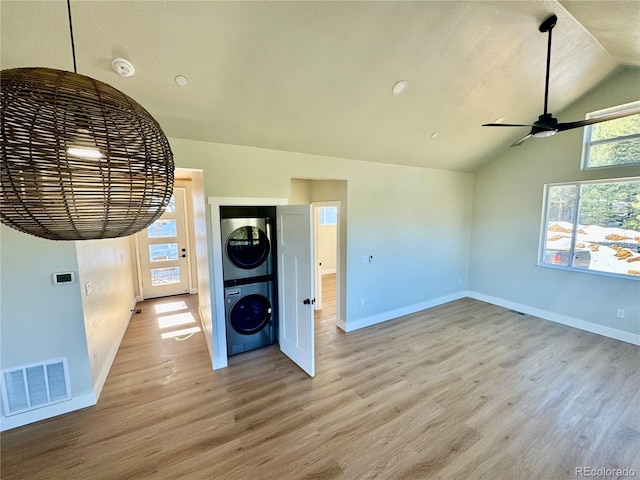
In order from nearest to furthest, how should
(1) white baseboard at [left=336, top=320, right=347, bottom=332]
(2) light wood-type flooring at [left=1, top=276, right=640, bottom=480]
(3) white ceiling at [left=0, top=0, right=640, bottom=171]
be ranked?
(3) white ceiling at [left=0, top=0, right=640, bottom=171]
(2) light wood-type flooring at [left=1, top=276, right=640, bottom=480]
(1) white baseboard at [left=336, top=320, right=347, bottom=332]

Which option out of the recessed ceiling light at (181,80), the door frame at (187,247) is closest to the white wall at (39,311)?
the recessed ceiling light at (181,80)

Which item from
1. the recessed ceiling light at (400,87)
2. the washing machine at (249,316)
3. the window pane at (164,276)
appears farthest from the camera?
the window pane at (164,276)

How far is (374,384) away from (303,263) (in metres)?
1.55

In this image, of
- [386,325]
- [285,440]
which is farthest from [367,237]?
[285,440]

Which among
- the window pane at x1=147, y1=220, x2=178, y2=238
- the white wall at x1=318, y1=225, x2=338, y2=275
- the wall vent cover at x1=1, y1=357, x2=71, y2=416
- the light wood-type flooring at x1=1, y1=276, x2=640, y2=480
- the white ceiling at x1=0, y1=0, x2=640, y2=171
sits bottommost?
the light wood-type flooring at x1=1, y1=276, x2=640, y2=480

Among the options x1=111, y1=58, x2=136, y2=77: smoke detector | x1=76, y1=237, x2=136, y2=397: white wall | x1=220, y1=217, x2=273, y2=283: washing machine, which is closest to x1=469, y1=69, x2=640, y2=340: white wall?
x1=220, y1=217, x2=273, y2=283: washing machine

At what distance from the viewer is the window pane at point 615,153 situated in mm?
3610

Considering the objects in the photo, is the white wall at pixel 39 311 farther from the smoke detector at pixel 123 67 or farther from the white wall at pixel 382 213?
the smoke detector at pixel 123 67

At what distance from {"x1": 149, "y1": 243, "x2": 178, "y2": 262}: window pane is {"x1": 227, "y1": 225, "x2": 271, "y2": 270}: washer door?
341 centimetres

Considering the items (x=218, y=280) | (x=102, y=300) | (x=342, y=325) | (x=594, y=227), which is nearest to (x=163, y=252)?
(x=102, y=300)

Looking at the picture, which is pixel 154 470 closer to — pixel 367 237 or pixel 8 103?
pixel 8 103

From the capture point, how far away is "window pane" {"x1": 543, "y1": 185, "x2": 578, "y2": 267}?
423cm

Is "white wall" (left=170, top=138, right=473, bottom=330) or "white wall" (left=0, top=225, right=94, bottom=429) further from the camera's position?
"white wall" (left=170, top=138, right=473, bottom=330)

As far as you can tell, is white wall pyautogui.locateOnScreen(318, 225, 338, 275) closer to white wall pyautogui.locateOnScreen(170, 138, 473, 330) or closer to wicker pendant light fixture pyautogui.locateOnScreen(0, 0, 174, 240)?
white wall pyautogui.locateOnScreen(170, 138, 473, 330)
